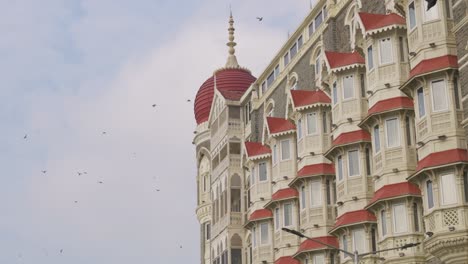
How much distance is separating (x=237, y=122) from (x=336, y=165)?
60.1 ft

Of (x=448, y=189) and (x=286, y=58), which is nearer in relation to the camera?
(x=448, y=189)

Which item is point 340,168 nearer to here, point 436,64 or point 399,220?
point 399,220

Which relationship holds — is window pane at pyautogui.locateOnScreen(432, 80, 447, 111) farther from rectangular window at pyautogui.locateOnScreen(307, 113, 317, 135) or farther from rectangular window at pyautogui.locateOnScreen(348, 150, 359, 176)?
rectangular window at pyautogui.locateOnScreen(307, 113, 317, 135)

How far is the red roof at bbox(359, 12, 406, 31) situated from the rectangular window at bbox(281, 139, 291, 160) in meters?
11.4

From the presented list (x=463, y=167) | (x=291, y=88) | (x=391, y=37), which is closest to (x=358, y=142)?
(x=391, y=37)

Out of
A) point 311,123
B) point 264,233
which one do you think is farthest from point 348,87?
point 264,233

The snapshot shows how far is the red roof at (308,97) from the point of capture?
4619 cm

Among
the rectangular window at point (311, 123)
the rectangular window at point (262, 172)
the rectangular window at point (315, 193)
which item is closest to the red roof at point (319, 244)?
the rectangular window at point (315, 193)

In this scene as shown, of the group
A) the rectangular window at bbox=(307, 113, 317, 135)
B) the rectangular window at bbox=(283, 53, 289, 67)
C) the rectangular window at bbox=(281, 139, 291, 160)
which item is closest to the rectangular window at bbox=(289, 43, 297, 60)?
the rectangular window at bbox=(283, 53, 289, 67)

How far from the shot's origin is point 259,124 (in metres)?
56.9

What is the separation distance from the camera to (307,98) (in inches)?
1837

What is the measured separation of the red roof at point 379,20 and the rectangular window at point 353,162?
211 inches

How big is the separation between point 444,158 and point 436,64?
3425 millimetres

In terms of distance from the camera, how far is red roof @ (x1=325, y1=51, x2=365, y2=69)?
138 feet
